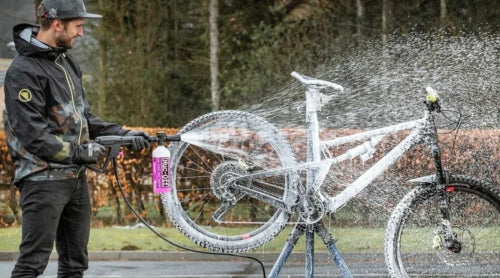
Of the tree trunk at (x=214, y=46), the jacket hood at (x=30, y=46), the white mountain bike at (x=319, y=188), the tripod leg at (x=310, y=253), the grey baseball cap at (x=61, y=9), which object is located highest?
the tree trunk at (x=214, y=46)

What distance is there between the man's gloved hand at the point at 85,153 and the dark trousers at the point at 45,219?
14 cm

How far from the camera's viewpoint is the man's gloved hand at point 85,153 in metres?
5.30

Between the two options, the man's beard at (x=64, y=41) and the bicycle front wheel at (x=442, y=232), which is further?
the bicycle front wheel at (x=442, y=232)

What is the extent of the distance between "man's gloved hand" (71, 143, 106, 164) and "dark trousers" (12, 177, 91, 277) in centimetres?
14

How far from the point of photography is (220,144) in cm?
640

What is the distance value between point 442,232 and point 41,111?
8.27 feet

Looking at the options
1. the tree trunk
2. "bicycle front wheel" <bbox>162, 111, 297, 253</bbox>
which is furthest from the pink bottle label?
the tree trunk

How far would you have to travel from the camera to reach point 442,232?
636 cm

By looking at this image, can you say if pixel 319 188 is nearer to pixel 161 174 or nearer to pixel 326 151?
pixel 326 151

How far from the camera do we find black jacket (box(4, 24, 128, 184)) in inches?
205

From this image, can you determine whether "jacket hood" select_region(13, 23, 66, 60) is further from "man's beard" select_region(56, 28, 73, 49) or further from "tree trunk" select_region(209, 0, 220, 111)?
"tree trunk" select_region(209, 0, 220, 111)

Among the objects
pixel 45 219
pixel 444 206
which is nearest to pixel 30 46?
pixel 45 219

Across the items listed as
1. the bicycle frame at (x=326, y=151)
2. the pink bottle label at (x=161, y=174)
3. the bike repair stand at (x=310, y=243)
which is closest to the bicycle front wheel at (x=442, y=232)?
the bicycle frame at (x=326, y=151)

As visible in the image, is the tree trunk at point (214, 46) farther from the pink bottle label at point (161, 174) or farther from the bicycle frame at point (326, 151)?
the pink bottle label at point (161, 174)
